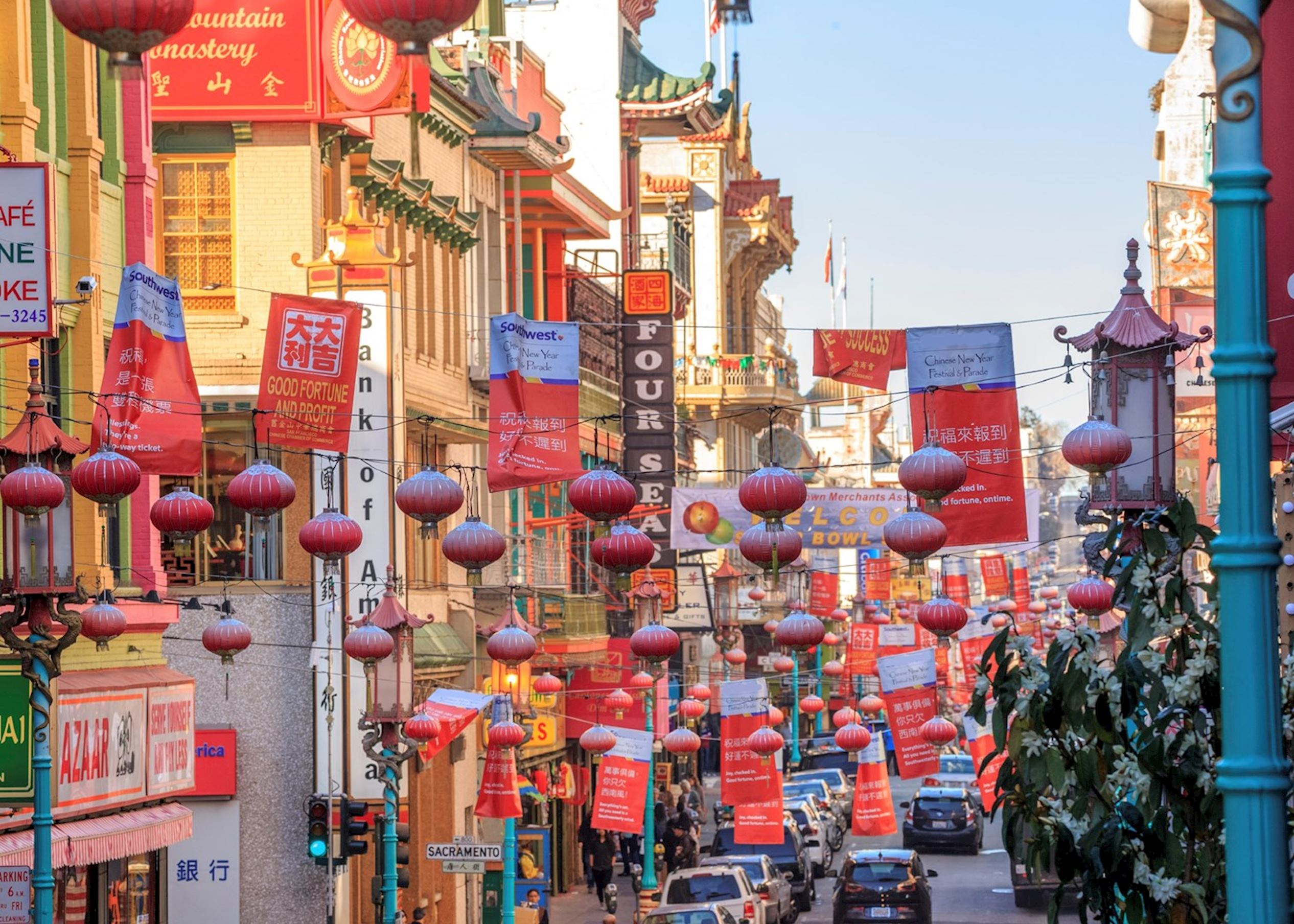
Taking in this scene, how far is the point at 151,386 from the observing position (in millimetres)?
21188

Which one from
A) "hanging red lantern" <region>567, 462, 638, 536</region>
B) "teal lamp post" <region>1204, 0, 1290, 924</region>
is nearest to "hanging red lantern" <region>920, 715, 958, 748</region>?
"hanging red lantern" <region>567, 462, 638, 536</region>

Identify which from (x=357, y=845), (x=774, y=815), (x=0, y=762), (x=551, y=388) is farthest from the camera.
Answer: (x=774, y=815)

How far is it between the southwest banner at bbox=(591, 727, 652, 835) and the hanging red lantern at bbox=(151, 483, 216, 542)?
15255mm

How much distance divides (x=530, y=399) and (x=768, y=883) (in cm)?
1497

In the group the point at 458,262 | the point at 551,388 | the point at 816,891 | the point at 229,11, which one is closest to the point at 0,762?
the point at 551,388

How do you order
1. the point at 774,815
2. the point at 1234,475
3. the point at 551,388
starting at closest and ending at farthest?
the point at 1234,475 < the point at 551,388 < the point at 774,815

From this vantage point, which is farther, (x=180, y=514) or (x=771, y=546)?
(x=771, y=546)

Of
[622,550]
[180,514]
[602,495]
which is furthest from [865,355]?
[180,514]

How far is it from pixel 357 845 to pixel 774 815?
10.0 meters

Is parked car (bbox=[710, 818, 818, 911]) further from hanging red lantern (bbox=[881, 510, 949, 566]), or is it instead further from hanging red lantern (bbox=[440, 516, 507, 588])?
hanging red lantern (bbox=[440, 516, 507, 588])

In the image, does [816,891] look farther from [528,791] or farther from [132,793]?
[132,793]

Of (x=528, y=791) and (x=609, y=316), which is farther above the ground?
(x=609, y=316)

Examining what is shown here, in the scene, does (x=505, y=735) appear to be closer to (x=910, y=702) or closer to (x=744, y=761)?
(x=744, y=761)

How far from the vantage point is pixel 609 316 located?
168 feet
